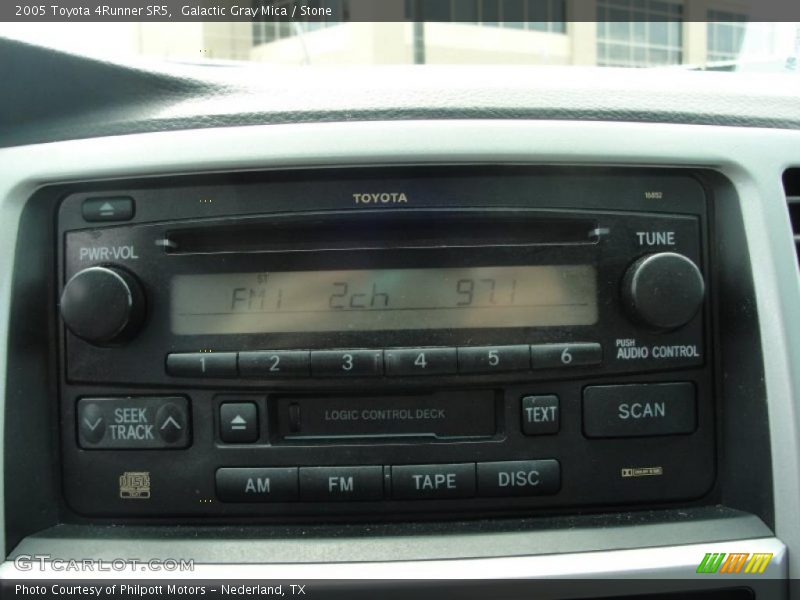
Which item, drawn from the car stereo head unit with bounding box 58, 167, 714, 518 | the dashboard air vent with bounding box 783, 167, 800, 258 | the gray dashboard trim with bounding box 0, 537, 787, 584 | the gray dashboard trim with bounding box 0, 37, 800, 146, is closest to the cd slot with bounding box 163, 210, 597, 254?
the car stereo head unit with bounding box 58, 167, 714, 518

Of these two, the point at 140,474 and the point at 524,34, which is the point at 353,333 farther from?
the point at 524,34

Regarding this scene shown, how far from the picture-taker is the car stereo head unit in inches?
33.2

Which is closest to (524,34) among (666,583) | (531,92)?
(531,92)

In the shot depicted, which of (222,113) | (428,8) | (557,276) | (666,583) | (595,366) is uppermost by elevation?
(428,8)

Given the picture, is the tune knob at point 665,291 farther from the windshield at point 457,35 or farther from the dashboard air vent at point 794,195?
the windshield at point 457,35

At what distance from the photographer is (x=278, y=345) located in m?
0.84

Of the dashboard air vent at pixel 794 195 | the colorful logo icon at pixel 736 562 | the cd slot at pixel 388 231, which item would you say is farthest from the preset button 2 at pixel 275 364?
the dashboard air vent at pixel 794 195

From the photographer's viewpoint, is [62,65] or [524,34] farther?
[524,34]

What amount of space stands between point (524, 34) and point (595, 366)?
3.90 m

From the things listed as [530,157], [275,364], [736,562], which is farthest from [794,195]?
[275,364]

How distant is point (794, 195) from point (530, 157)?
13.9 inches

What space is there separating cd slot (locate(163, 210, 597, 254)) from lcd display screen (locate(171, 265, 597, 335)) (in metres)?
0.03

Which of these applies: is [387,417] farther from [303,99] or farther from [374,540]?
[303,99]

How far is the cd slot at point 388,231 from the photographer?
33.4 inches
